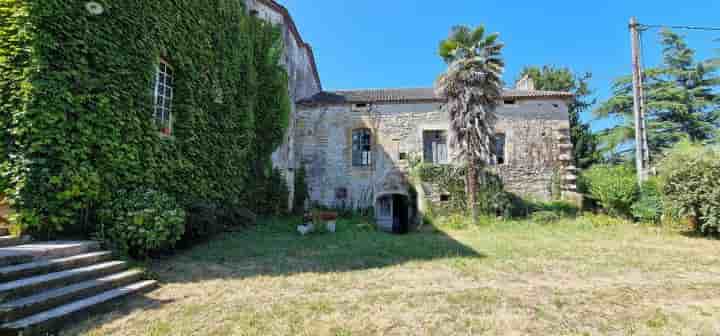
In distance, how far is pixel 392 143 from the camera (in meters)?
12.0

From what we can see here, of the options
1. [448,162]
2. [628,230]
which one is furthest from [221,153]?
[628,230]

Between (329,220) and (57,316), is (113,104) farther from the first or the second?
(329,220)

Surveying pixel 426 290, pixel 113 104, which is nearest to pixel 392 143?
pixel 426 290

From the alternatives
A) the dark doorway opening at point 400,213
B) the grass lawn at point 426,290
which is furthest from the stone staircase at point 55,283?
the dark doorway opening at point 400,213

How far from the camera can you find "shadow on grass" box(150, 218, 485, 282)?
4.66 m

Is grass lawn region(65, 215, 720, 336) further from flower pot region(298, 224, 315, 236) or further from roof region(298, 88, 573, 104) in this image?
roof region(298, 88, 573, 104)

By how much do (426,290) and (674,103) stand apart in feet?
67.5

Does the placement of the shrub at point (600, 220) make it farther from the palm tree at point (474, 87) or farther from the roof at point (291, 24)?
the roof at point (291, 24)

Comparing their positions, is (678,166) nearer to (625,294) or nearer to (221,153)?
(625,294)

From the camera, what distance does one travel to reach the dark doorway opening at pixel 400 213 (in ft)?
39.7

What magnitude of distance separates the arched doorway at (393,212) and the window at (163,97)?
771 centimetres

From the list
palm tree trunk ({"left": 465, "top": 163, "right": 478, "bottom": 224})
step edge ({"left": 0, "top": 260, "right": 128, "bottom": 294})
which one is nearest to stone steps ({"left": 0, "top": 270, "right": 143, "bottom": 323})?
step edge ({"left": 0, "top": 260, "right": 128, "bottom": 294})

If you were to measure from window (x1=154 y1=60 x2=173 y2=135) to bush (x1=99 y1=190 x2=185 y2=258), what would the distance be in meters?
1.84

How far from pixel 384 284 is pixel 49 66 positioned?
5.91m
